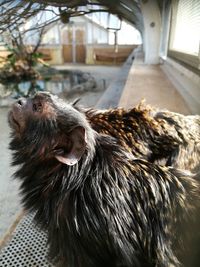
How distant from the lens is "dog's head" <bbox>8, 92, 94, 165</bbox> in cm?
61

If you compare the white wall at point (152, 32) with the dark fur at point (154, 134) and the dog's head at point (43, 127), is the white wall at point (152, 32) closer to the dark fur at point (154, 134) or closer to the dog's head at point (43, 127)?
the dark fur at point (154, 134)

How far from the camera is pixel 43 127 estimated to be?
0.62 metres

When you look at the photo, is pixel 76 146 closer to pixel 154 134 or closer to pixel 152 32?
pixel 154 134

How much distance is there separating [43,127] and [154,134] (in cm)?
48

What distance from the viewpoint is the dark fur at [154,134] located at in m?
0.90

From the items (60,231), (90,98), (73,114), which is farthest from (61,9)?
(90,98)

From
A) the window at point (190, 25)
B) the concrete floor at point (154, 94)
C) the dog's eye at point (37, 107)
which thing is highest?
the window at point (190, 25)

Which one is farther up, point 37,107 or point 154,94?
point 37,107

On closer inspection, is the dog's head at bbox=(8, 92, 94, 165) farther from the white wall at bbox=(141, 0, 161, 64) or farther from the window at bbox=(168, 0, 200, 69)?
the white wall at bbox=(141, 0, 161, 64)

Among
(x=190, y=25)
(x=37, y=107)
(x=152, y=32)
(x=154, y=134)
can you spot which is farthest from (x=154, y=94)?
(x=152, y=32)

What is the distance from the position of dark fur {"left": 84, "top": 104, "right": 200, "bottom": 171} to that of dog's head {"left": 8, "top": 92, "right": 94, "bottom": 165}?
23 centimetres

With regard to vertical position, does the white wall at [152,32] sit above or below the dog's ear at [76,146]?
above

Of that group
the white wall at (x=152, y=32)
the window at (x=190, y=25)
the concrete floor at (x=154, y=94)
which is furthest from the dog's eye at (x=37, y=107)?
the white wall at (x=152, y=32)

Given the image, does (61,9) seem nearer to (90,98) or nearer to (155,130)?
(155,130)
